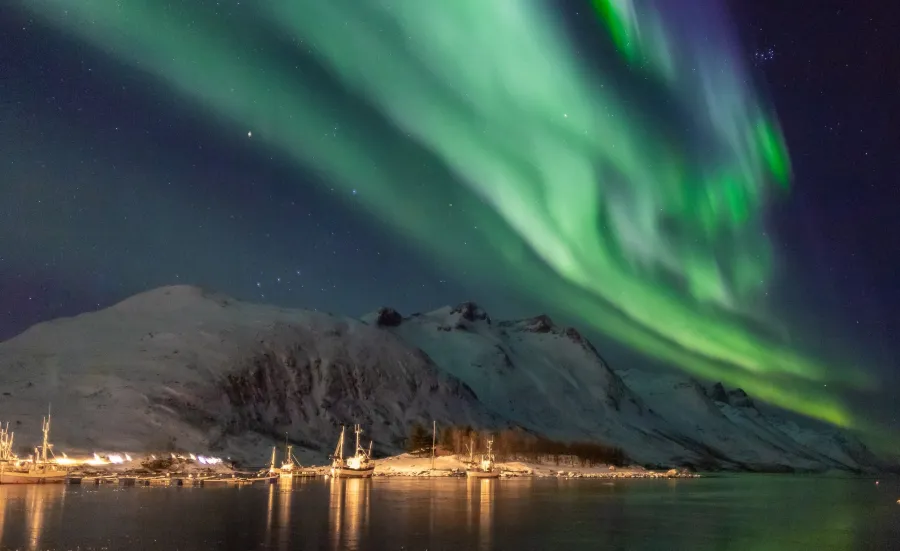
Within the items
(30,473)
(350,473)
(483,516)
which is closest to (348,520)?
(483,516)

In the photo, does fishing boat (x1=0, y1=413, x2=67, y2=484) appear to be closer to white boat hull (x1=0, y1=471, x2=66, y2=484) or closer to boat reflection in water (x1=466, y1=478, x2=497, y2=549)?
white boat hull (x1=0, y1=471, x2=66, y2=484)

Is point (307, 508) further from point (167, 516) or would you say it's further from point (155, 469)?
point (155, 469)

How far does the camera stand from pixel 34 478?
132000 mm

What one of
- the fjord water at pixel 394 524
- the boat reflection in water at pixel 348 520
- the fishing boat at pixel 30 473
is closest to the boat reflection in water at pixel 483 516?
the fjord water at pixel 394 524

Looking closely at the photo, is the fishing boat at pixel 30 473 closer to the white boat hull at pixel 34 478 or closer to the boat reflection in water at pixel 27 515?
the white boat hull at pixel 34 478

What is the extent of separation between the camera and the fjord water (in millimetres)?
56500

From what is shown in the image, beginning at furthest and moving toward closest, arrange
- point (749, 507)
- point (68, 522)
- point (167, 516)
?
1. point (749, 507)
2. point (167, 516)
3. point (68, 522)

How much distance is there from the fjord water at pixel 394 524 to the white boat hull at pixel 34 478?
1826 centimetres

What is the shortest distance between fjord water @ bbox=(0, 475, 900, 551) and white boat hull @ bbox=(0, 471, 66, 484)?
18.3 m

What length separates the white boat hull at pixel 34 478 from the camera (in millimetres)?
127438

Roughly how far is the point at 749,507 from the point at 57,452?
503 feet

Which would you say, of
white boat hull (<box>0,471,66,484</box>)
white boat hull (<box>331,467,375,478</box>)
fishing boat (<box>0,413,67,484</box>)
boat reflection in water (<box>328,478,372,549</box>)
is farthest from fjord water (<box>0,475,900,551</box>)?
white boat hull (<box>331,467,375,478</box>)

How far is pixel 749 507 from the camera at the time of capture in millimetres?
120250

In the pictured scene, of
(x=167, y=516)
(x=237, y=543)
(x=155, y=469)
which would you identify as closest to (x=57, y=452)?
(x=155, y=469)
